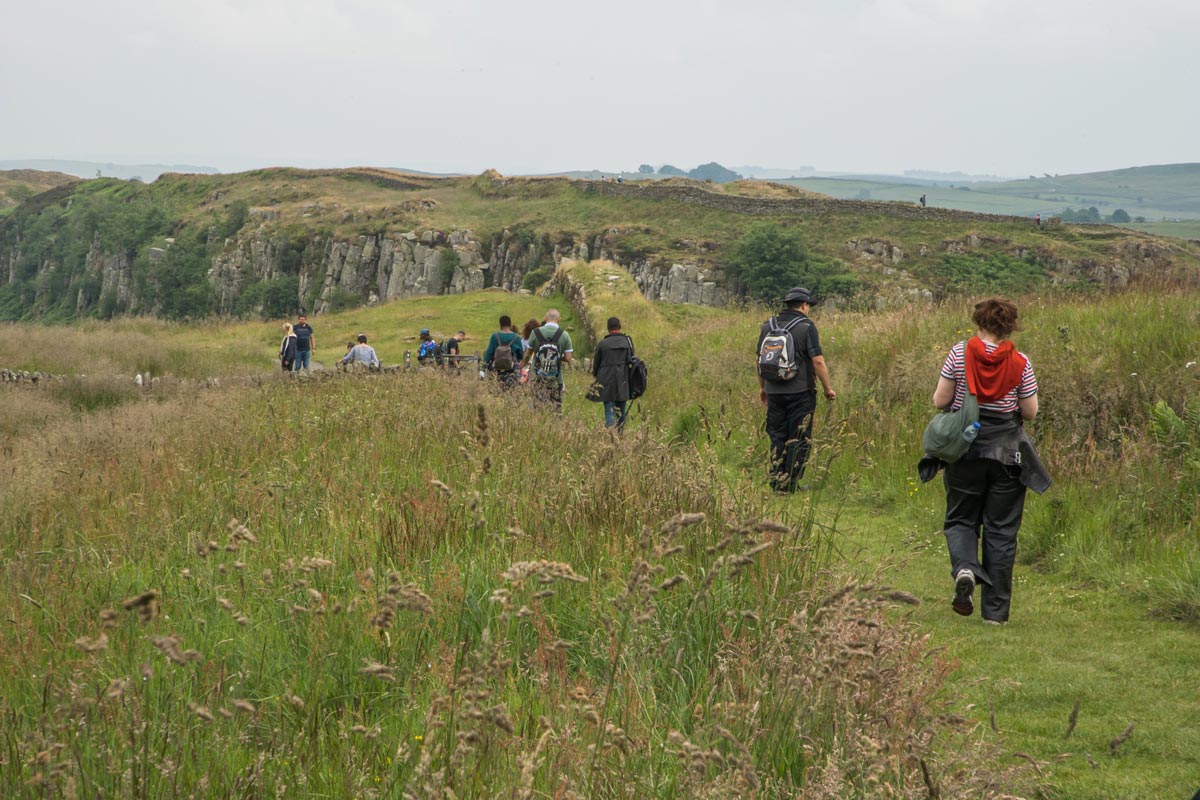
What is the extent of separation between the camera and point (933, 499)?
9.01m

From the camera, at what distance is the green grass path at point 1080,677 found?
4.24m

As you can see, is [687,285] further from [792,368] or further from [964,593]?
[964,593]

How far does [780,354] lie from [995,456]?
3.35 metres

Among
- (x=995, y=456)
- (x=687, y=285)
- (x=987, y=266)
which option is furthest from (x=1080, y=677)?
(x=987, y=266)

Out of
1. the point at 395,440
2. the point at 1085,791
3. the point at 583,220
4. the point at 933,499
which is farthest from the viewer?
the point at 583,220

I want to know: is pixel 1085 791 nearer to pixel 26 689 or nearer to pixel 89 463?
pixel 26 689

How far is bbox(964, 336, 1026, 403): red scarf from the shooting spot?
652 centimetres

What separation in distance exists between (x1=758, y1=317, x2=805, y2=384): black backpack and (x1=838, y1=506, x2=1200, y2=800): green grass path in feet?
7.98

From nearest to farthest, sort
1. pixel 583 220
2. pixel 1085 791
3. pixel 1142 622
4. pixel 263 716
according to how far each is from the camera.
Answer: pixel 263 716 → pixel 1085 791 → pixel 1142 622 → pixel 583 220

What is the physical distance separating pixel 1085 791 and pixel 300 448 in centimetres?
629

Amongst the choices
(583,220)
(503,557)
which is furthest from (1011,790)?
(583,220)

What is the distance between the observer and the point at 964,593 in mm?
6461

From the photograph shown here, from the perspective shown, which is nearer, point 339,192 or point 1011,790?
point 1011,790

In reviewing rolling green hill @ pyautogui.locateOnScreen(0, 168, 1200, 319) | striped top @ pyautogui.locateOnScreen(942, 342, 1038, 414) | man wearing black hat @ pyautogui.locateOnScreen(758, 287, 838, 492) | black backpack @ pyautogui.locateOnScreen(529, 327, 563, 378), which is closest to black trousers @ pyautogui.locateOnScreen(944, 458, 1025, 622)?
striped top @ pyautogui.locateOnScreen(942, 342, 1038, 414)
